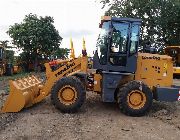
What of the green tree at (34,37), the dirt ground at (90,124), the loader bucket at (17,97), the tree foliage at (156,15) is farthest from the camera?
the green tree at (34,37)

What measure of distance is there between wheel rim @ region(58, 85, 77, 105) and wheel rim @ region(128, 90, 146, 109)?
5.15 ft

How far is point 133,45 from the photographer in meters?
11.8

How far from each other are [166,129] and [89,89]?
10.8 feet

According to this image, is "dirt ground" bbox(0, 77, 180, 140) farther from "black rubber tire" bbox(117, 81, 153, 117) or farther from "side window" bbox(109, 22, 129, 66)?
"side window" bbox(109, 22, 129, 66)

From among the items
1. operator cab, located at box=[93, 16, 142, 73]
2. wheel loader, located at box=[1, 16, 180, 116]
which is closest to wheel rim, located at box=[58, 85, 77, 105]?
wheel loader, located at box=[1, 16, 180, 116]

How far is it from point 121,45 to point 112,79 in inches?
39.8

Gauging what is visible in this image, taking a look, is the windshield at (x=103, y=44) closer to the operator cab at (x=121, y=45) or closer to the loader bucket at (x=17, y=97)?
the operator cab at (x=121, y=45)

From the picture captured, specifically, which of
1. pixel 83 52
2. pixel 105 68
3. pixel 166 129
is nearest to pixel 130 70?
pixel 105 68

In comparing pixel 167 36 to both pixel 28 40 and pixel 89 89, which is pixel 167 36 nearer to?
pixel 28 40

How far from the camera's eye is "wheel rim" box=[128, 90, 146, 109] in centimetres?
1159

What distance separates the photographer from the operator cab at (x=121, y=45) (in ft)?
38.7

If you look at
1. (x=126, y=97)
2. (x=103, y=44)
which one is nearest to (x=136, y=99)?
(x=126, y=97)

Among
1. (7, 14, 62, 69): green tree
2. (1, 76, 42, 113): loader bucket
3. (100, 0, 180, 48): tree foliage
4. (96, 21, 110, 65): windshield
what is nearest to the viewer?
(1, 76, 42, 113): loader bucket

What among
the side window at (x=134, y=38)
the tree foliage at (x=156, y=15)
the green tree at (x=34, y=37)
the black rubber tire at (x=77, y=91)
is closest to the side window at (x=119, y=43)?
the side window at (x=134, y=38)
